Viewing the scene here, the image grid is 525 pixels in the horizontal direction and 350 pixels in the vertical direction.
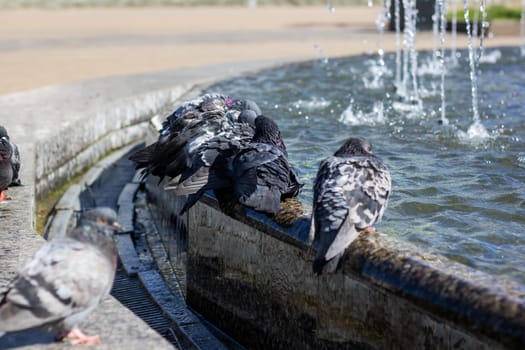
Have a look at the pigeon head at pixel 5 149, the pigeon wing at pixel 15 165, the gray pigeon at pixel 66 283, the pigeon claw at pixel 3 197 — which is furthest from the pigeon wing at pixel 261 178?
the pigeon wing at pixel 15 165

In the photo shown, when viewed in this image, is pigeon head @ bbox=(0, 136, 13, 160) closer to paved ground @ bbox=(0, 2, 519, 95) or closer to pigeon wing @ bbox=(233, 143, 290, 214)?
pigeon wing @ bbox=(233, 143, 290, 214)

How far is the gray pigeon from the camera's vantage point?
3346 millimetres

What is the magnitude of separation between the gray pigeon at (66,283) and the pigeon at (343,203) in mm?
885

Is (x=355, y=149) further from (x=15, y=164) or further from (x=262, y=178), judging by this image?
(x=15, y=164)

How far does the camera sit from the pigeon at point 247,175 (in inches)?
177

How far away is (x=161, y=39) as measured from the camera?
64.4ft

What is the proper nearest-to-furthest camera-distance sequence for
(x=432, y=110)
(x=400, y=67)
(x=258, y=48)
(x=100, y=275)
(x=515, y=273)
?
1. (x=100, y=275)
2. (x=515, y=273)
3. (x=432, y=110)
4. (x=400, y=67)
5. (x=258, y=48)

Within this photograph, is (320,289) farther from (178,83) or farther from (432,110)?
(178,83)

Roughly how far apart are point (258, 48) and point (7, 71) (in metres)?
5.31

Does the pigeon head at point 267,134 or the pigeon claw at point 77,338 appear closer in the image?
the pigeon claw at point 77,338

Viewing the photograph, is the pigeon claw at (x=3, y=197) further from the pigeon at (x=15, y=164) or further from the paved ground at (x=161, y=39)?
the paved ground at (x=161, y=39)

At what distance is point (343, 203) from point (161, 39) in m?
16.2

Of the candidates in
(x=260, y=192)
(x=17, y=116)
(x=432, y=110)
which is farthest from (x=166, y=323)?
(x=432, y=110)

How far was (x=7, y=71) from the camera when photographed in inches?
559
